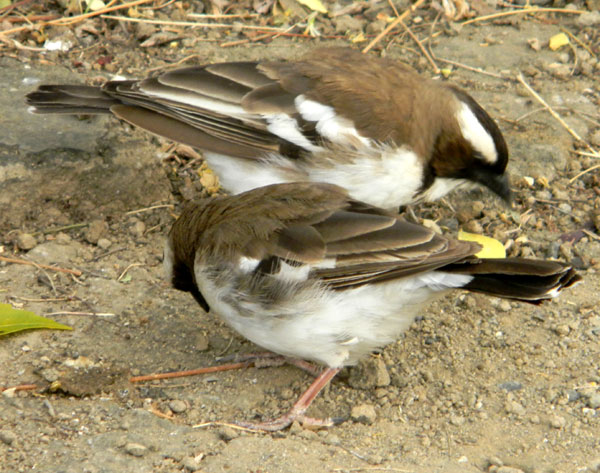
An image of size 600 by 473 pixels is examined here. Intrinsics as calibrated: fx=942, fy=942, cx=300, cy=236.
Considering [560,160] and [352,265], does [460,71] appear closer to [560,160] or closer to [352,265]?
[560,160]

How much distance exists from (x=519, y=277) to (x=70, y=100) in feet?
11.6

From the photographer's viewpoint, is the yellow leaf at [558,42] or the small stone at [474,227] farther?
the yellow leaf at [558,42]

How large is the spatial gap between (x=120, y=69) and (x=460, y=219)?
10.3ft

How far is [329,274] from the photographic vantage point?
4.92 meters

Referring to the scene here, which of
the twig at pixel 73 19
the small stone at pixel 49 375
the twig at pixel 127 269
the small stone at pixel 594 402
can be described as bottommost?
the twig at pixel 127 269

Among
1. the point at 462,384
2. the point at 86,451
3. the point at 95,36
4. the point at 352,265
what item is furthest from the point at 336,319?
the point at 95,36

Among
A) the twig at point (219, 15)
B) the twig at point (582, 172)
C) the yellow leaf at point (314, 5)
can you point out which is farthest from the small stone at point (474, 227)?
the twig at point (219, 15)

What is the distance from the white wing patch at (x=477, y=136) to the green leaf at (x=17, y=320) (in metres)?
3.06

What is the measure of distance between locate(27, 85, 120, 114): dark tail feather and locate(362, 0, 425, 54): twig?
2707 mm

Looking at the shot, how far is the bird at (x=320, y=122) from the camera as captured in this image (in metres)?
6.29

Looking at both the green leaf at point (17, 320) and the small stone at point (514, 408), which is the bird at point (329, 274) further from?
the green leaf at point (17, 320)

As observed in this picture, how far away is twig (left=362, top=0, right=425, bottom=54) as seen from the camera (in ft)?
27.7

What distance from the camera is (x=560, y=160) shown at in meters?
7.47

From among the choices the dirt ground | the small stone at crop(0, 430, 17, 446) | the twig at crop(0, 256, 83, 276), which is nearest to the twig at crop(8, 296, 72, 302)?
the dirt ground
